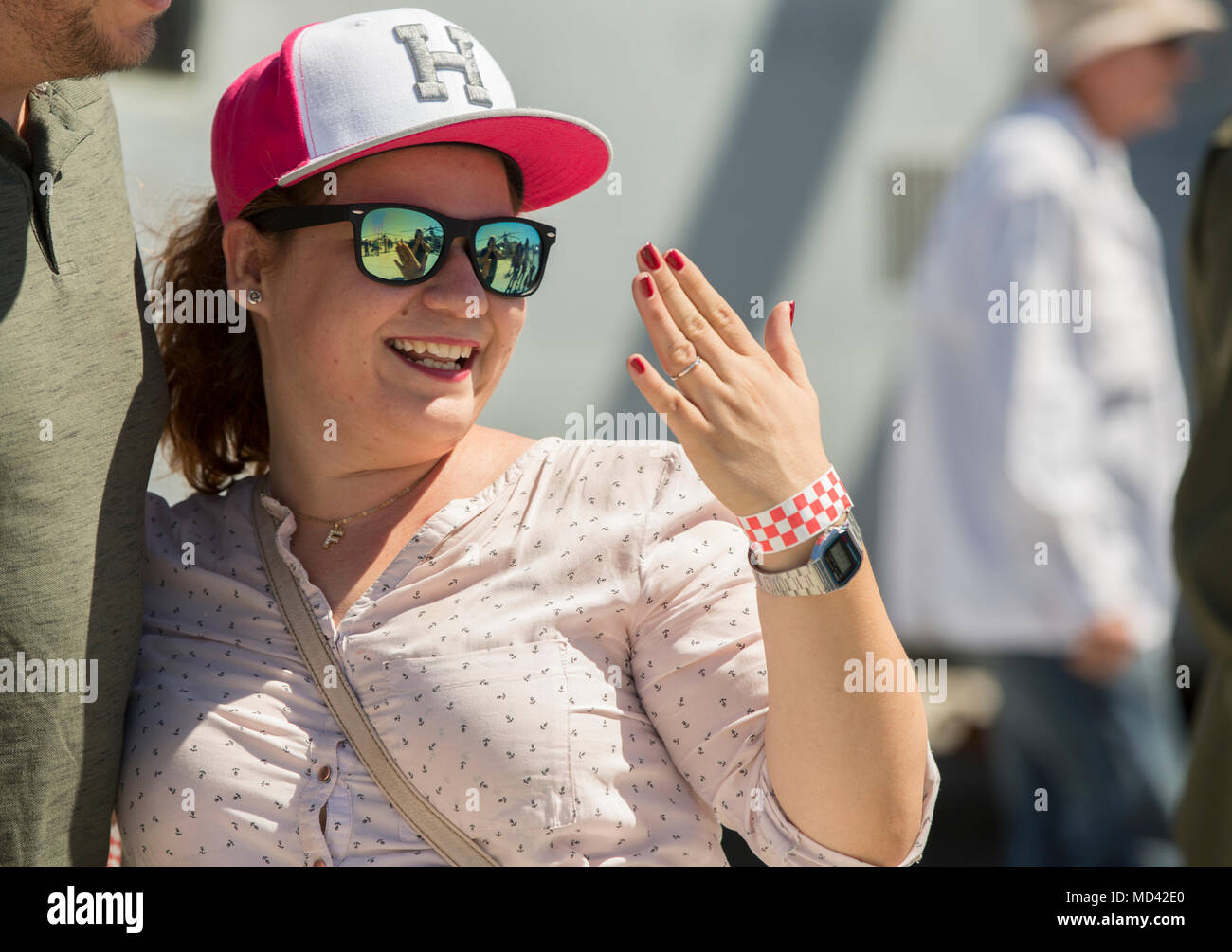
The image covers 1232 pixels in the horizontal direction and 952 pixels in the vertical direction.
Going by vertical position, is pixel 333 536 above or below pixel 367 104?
below

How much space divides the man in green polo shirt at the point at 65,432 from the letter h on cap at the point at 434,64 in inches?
15.4

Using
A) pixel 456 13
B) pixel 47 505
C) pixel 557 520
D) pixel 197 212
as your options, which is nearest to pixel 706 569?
pixel 557 520

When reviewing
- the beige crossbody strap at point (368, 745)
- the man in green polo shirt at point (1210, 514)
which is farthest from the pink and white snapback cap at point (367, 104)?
the man in green polo shirt at point (1210, 514)

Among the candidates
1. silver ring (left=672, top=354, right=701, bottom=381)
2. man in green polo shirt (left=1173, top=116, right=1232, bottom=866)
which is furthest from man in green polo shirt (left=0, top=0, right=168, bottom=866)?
man in green polo shirt (left=1173, top=116, right=1232, bottom=866)

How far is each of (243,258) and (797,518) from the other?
3.61 ft

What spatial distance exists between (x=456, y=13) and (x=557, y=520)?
2.33 m

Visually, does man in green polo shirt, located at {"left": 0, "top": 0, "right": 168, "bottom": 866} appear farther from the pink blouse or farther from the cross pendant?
the cross pendant

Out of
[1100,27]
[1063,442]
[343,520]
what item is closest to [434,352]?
[343,520]

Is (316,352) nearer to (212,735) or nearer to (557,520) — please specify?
(557,520)

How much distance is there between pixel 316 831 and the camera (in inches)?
75.8

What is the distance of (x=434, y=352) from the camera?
7.14 ft

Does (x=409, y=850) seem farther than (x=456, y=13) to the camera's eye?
No

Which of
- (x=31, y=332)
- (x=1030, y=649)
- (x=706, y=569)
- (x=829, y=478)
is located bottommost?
(x=1030, y=649)

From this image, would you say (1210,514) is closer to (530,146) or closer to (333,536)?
(530,146)
